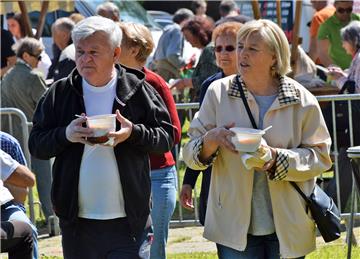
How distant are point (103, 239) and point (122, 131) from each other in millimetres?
574

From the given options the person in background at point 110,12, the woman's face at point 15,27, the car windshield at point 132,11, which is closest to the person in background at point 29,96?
the person in background at point 110,12

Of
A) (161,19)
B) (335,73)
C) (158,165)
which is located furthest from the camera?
(161,19)

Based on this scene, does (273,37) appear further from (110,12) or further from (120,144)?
(110,12)

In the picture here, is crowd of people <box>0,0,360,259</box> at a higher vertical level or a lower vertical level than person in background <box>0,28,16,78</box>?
higher

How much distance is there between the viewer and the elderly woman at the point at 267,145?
4.92m

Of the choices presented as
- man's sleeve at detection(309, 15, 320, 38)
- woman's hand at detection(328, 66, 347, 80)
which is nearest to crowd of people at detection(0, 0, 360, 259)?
woman's hand at detection(328, 66, 347, 80)

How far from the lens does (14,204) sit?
226 inches

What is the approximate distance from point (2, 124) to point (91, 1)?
9.53m

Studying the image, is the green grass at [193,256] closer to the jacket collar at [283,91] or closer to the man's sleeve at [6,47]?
the jacket collar at [283,91]

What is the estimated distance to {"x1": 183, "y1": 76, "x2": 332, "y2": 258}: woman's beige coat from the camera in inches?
193

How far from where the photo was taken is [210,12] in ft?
96.6

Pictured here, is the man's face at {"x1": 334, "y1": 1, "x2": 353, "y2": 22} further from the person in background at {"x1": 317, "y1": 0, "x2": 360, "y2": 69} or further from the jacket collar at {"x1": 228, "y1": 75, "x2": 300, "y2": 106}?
the jacket collar at {"x1": 228, "y1": 75, "x2": 300, "y2": 106}

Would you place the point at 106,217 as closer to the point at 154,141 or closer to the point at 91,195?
the point at 91,195

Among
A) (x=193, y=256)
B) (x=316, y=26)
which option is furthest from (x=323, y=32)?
(x=193, y=256)
